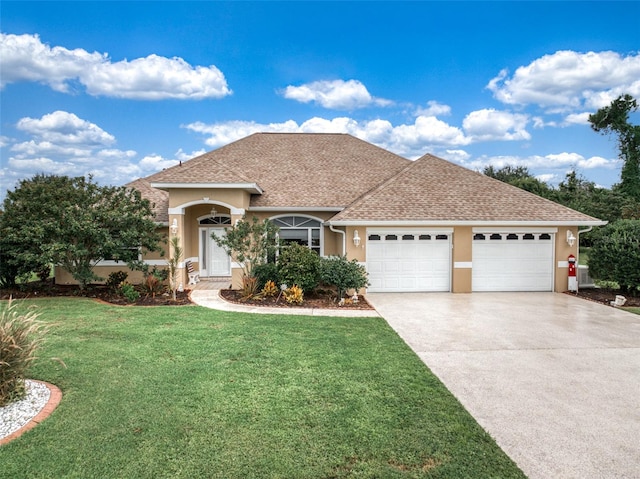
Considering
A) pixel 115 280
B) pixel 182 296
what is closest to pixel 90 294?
pixel 115 280

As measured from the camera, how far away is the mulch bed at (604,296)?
12339mm

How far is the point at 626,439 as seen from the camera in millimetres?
4387

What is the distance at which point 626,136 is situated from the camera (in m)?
34.8

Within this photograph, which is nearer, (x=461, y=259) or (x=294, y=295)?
(x=294, y=295)

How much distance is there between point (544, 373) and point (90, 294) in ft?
46.1

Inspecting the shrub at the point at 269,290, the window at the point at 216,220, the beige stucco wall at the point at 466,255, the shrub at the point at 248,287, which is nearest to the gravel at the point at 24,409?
the shrub at the point at 248,287

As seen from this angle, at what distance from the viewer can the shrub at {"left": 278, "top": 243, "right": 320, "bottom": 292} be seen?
12.6 meters

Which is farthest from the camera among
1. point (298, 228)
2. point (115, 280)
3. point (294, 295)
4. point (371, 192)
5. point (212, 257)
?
point (212, 257)

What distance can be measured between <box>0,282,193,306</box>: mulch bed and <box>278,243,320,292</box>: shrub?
10.6 feet

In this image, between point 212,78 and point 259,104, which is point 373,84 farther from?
point 212,78

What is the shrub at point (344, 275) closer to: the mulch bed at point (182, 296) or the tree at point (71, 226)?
the mulch bed at point (182, 296)

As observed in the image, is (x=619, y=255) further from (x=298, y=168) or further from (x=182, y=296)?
(x=182, y=296)

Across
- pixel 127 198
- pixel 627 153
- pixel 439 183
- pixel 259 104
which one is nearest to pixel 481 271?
pixel 439 183

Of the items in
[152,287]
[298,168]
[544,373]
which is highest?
[298,168]
